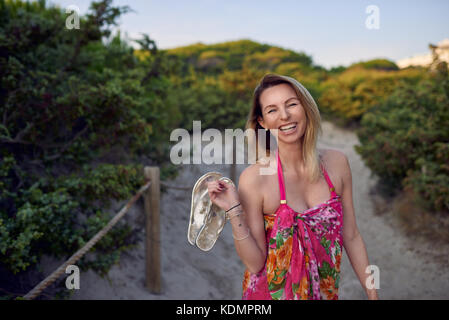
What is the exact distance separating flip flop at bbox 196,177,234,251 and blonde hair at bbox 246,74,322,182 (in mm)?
457

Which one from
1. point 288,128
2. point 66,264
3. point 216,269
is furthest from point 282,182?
point 216,269

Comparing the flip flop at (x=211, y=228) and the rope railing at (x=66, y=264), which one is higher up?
the flip flop at (x=211, y=228)

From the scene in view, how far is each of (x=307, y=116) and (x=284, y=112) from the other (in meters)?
0.14

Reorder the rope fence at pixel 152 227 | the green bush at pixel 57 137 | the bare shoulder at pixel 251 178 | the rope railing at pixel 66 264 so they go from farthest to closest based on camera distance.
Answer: the rope fence at pixel 152 227 → the green bush at pixel 57 137 → the rope railing at pixel 66 264 → the bare shoulder at pixel 251 178

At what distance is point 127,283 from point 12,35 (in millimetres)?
2838

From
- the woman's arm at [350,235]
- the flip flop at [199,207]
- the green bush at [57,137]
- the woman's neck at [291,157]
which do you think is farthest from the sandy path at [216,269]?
the woman's arm at [350,235]

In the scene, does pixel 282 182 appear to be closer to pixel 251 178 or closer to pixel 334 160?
pixel 251 178

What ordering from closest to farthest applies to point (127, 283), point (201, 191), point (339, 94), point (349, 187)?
point (201, 191) < point (349, 187) < point (127, 283) < point (339, 94)

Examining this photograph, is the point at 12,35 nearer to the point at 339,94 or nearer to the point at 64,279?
the point at 64,279

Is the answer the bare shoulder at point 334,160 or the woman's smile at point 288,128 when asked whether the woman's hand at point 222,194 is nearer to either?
the woman's smile at point 288,128

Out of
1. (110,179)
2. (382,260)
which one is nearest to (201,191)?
(110,179)

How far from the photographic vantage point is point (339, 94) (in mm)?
12625

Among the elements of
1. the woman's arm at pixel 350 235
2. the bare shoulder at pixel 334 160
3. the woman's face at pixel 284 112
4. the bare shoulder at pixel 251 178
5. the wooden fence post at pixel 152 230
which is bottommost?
the wooden fence post at pixel 152 230

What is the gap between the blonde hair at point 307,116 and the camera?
5.68ft
